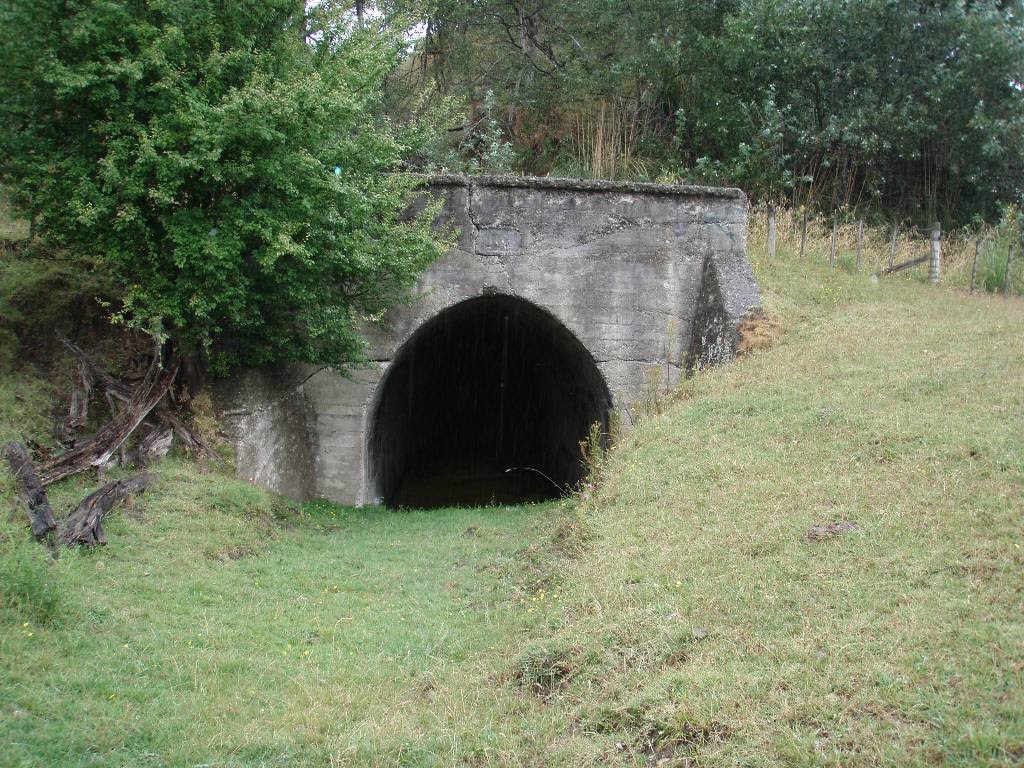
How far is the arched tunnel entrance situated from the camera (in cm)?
1235

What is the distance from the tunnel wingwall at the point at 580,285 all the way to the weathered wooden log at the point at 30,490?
139 inches

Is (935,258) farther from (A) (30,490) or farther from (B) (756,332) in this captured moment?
(A) (30,490)

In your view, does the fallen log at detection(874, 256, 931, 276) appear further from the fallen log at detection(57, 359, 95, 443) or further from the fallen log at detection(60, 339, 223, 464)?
the fallen log at detection(57, 359, 95, 443)

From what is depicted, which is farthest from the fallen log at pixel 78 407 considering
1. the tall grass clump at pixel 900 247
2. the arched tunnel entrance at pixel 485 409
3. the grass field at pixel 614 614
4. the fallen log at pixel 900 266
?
the fallen log at pixel 900 266

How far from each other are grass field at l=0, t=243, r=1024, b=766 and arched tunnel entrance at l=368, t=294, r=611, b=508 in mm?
3535

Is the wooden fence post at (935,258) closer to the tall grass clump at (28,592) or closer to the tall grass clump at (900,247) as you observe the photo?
the tall grass clump at (900,247)

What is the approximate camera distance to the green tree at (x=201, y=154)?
770cm

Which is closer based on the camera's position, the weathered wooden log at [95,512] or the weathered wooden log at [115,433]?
the weathered wooden log at [95,512]

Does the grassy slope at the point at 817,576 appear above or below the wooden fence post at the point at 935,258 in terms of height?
below

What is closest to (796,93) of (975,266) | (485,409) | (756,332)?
(975,266)

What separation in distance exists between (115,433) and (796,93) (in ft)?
40.2

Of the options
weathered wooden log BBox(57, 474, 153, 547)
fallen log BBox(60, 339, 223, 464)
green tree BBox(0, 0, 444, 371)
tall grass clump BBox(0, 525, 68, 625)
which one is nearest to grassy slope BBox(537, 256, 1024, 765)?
tall grass clump BBox(0, 525, 68, 625)

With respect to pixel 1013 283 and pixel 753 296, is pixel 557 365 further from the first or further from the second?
pixel 1013 283

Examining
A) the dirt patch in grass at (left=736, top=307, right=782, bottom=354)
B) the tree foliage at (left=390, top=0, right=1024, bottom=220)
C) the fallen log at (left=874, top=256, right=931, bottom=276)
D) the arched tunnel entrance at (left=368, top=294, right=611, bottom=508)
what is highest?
the tree foliage at (left=390, top=0, right=1024, bottom=220)
